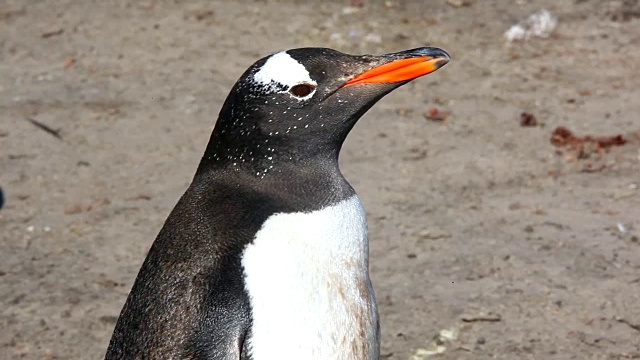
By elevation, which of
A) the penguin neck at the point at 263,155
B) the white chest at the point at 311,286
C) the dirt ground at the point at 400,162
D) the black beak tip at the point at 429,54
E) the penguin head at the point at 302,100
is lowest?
the dirt ground at the point at 400,162

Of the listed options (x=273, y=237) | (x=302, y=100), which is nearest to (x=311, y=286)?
(x=273, y=237)

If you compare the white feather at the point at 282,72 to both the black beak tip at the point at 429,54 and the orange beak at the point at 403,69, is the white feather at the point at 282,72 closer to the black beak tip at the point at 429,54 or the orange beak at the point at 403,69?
the orange beak at the point at 403,69

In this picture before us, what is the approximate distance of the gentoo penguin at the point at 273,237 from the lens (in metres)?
2.66

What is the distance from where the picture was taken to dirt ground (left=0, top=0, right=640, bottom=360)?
13.5ft

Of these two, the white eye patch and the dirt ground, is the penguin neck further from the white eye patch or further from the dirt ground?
the dirt ground

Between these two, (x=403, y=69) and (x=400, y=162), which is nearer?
(x=403, y=69)

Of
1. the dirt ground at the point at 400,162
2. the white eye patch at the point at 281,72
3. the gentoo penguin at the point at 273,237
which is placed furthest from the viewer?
the dirt ground at the point at 400,162

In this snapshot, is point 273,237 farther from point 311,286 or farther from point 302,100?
point 302,100

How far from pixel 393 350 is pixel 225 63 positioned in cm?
296

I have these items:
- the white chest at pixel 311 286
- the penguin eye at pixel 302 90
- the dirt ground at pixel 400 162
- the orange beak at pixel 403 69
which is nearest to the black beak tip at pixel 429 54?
the orange beak at pixel 403 69

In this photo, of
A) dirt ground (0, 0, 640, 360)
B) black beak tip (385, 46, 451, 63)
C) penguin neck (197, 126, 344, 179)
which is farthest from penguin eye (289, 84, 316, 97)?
dirt ground (0, 0, 640, 360)

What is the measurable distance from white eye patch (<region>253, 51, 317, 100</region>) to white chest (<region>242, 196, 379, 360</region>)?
1.14ft

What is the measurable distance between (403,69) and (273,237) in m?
0.58

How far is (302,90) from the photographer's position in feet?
9.40
